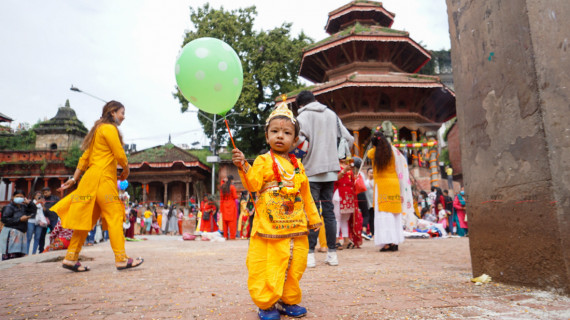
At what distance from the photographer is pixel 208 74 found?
251 cm

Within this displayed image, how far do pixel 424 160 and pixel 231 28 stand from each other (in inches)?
660

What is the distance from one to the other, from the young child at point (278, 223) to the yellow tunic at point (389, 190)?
3.22 metres

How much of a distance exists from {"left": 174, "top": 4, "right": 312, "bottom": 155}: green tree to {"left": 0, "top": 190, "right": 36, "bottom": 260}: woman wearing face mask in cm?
1760

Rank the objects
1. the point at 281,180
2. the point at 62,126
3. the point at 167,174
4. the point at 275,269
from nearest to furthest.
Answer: the point at 275,269, the point at 281,180, the point at 167,174, the point at 62,126

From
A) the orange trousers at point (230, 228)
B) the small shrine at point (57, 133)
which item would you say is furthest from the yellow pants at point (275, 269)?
the small shrine at point (57, 133)

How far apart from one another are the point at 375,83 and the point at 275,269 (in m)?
16.2

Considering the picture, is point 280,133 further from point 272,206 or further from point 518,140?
point 518,140

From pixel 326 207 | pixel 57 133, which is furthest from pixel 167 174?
pixel 326 207

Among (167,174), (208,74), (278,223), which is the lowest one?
(278,223)

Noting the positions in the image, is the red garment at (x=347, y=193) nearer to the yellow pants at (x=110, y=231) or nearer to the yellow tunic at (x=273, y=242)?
the yellow pants at (x=110, y=231)

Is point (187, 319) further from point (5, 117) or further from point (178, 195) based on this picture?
point (5, 117)

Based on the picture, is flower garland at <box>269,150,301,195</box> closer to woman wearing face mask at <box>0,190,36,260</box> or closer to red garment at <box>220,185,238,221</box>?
woman wearing face mask at <box>0,190,36,260</box>

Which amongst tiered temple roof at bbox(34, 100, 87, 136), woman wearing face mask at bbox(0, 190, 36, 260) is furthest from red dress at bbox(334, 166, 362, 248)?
tiered temple roof at bbox(34, 100, 87, 136)

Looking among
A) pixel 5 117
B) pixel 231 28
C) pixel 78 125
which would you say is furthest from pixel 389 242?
pixel 78 125
